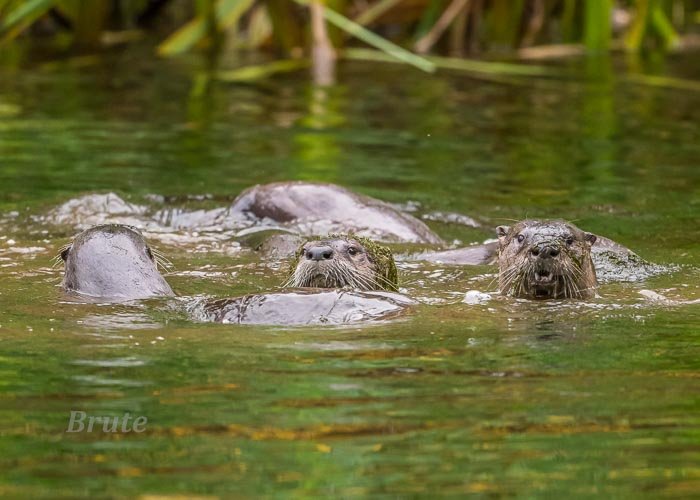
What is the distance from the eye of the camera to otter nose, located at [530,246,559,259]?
5.79 metres

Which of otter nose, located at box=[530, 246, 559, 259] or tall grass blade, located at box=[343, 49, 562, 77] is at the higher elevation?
tall grass blade, located at box=[343, 49, 562, 77]

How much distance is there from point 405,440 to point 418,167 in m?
5.83

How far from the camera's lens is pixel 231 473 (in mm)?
3205

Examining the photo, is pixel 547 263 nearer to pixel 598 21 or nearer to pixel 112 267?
pixel 112 267

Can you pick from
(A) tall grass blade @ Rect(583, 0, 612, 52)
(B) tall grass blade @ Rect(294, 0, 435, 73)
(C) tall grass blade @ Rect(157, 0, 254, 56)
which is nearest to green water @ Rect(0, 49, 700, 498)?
(B) tall grass blade @ Rect(294, 0, 435, 73)

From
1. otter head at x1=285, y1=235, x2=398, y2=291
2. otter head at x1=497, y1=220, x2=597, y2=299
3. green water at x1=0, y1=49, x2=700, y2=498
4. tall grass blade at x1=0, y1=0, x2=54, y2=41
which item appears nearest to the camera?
green water at x1=0, y1=49, x2=700, y2=498

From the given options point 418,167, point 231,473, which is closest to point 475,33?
point 418,167

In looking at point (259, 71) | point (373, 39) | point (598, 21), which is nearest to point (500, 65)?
point (598, 21)

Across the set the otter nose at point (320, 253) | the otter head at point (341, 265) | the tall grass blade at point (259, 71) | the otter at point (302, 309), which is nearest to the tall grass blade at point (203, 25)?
the tall grass blade at point (259, 71)

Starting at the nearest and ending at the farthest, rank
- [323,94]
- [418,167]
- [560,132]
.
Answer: [418,167]
[560,132]
[323,94]

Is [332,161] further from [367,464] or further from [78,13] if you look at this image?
[367,464]

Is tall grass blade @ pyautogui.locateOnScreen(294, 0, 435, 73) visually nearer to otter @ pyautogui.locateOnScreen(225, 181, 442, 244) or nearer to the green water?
the green water

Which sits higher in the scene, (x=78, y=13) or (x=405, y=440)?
(x=78, y=13)

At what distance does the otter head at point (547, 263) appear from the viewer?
18.9 ft
